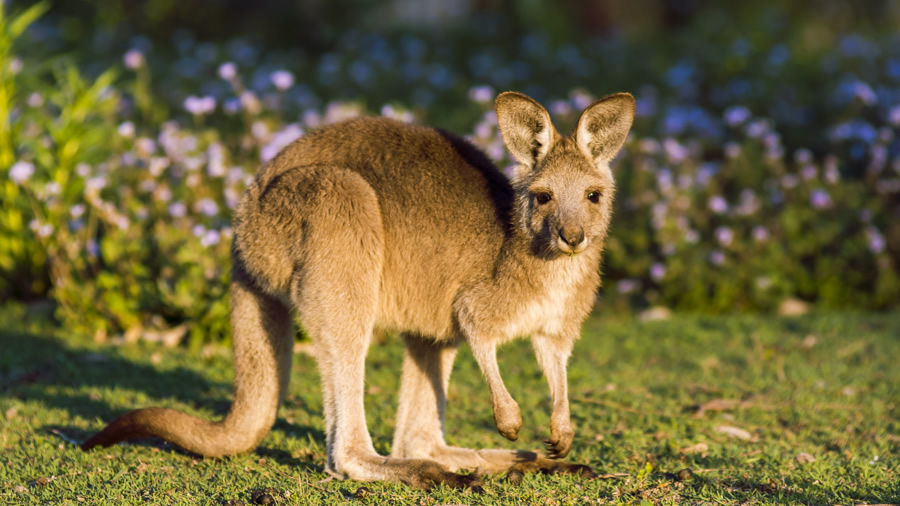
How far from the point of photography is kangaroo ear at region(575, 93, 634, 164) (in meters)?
3.97

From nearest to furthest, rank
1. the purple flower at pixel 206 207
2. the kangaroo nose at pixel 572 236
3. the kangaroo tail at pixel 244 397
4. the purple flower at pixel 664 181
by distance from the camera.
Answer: the kangaroo nose at pixel 572 236 → the kangaroo tail at pixel 244 397 → the purple flower at pixel 206 207 → the purple flower at pixel 664 181

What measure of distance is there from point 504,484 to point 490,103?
512 centimetres

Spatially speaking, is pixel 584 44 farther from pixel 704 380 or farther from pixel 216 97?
pixel 704 380

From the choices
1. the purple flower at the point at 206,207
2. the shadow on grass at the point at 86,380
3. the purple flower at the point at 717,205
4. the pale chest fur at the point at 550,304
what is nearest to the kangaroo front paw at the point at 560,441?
the pale chest fur at the point at 550,304

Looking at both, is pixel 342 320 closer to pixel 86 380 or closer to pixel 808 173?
pixel 86 380

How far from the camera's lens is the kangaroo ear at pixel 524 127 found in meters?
3.99

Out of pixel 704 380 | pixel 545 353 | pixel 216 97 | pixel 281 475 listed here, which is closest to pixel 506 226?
pixel 545 353

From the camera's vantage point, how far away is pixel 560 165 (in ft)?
13.2

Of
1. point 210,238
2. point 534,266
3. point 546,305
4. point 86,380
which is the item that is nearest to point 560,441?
point 546,305

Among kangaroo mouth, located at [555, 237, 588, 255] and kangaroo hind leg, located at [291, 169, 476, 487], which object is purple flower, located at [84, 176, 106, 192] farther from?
kangaroo mouth, located at [555, 237, 588, 255]

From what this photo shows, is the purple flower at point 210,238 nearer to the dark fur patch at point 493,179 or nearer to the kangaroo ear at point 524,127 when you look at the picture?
the dark fur patch at point 493,179

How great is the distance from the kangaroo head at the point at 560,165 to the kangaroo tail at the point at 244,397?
1150mm

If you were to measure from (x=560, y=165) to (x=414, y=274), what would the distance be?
2.51 ft

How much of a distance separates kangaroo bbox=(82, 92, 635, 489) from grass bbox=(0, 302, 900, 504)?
0.65 feet
